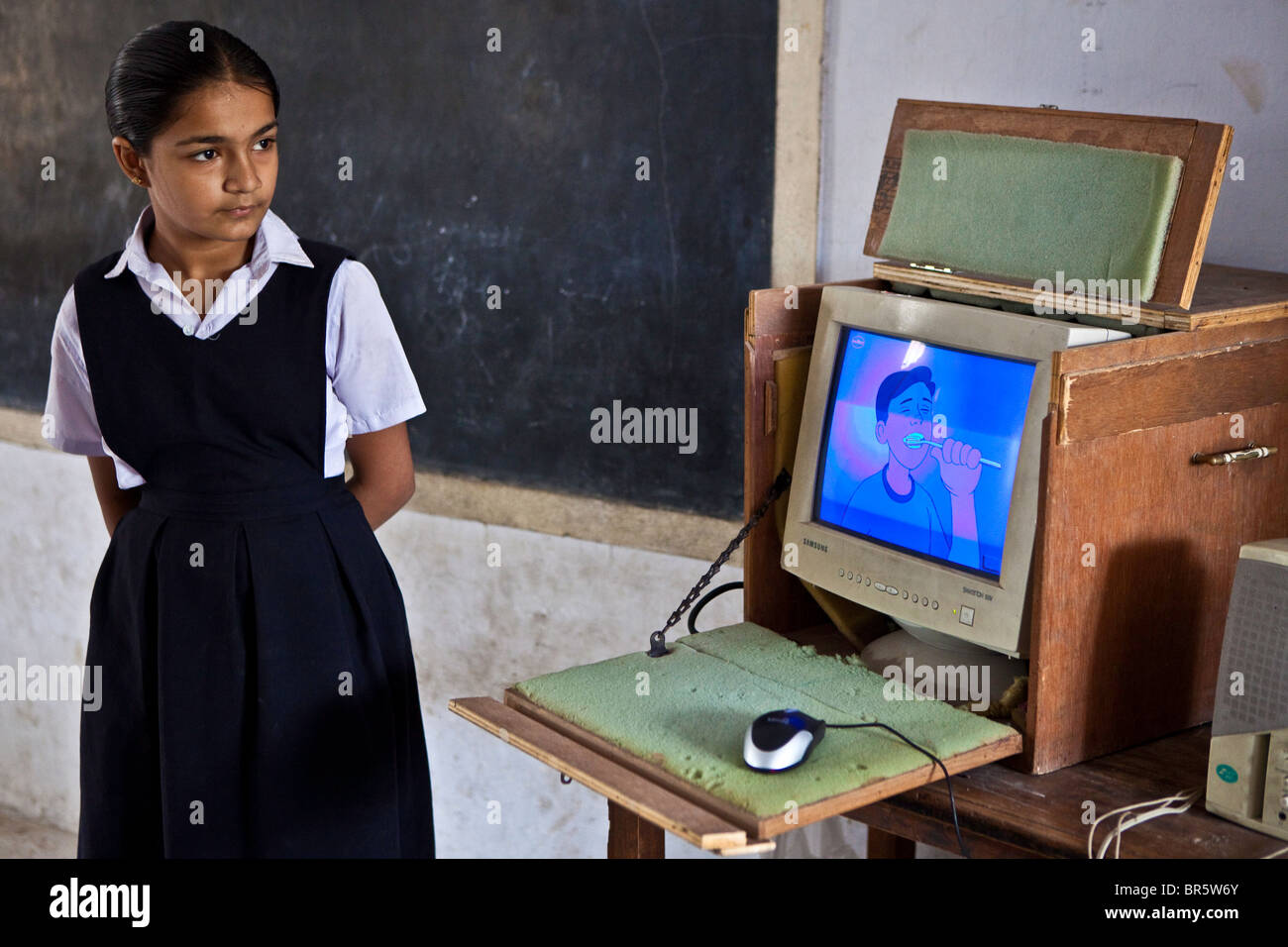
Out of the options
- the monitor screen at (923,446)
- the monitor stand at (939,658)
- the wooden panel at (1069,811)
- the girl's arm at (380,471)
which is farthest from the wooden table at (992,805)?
the girl's arm at (380,471)

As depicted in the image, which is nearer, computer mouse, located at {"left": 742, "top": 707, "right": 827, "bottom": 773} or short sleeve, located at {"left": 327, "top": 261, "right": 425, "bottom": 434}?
computer mouse, located at {"left": 742, "top": 707, "right": 827, "bottom": 773}

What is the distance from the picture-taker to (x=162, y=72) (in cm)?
155

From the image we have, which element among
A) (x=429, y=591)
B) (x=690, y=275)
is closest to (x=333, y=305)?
(x=690, y=275)

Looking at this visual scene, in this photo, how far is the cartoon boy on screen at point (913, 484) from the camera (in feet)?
4.89

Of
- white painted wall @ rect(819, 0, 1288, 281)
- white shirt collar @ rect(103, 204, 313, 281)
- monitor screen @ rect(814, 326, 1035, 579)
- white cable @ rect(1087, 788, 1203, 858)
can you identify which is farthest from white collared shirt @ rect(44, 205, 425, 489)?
white cable @ rect(1087, 788, 1203, 858)

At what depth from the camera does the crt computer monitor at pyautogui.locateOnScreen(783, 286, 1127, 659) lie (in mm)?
1419

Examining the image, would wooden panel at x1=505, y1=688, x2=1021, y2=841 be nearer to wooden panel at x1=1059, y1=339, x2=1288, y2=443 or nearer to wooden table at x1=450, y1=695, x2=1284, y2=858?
wooden table at x1=450, y1=695, x2=1284, y2=858

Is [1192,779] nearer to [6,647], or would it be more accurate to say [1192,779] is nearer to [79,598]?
[79,598]

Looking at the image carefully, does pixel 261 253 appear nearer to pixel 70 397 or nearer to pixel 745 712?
pixel 70 397

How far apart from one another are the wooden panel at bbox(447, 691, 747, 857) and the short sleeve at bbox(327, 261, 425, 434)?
1.46 ft

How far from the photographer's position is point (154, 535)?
5.54ft

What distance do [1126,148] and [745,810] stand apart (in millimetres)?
757

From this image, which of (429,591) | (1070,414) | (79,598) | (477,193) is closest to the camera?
(1070,414)

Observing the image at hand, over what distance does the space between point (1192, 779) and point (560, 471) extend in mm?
1406
